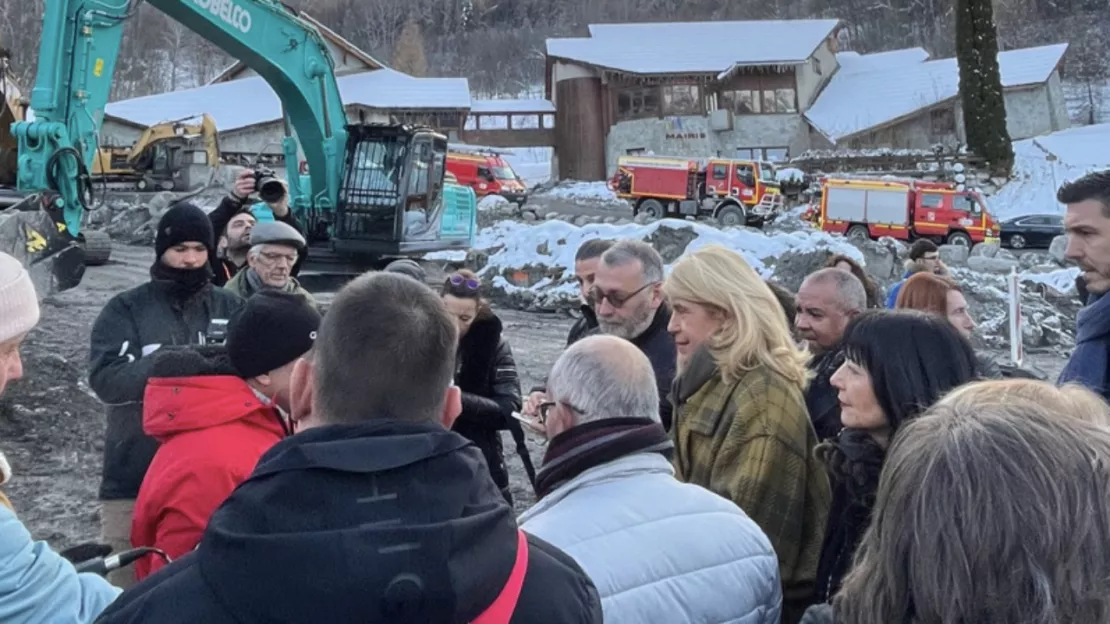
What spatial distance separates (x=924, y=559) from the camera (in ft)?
5.32

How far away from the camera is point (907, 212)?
97.0 feet

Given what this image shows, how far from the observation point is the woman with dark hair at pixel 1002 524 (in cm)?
156

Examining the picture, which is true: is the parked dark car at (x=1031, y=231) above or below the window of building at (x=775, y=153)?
below

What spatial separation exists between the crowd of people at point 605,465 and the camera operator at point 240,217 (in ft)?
5.20

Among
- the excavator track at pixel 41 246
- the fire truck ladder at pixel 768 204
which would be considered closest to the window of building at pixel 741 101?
the fire truck ladder at pixel 768 204

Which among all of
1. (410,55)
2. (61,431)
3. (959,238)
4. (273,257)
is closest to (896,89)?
(959,238)

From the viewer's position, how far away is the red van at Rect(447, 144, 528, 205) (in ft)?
120

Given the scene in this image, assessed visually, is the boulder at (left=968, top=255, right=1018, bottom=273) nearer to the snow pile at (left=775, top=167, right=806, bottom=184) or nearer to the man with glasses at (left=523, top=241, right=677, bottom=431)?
the snow pile at (left=775, top=167, right=806, bottom=184)

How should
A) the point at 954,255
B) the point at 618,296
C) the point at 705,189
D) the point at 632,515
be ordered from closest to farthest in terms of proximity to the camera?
the point at 632,515
the point at 618,296
the point at 954,255
the point at 705,189

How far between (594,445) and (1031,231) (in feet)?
105

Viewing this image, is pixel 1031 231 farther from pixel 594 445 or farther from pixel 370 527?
pixel 370 527

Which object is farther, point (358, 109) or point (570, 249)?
point (358, 109)

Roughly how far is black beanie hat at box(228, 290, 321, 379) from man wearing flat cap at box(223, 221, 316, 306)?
7.71ft

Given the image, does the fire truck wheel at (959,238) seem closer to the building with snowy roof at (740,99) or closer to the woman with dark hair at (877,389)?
the building with snowy roof at (740,99)
